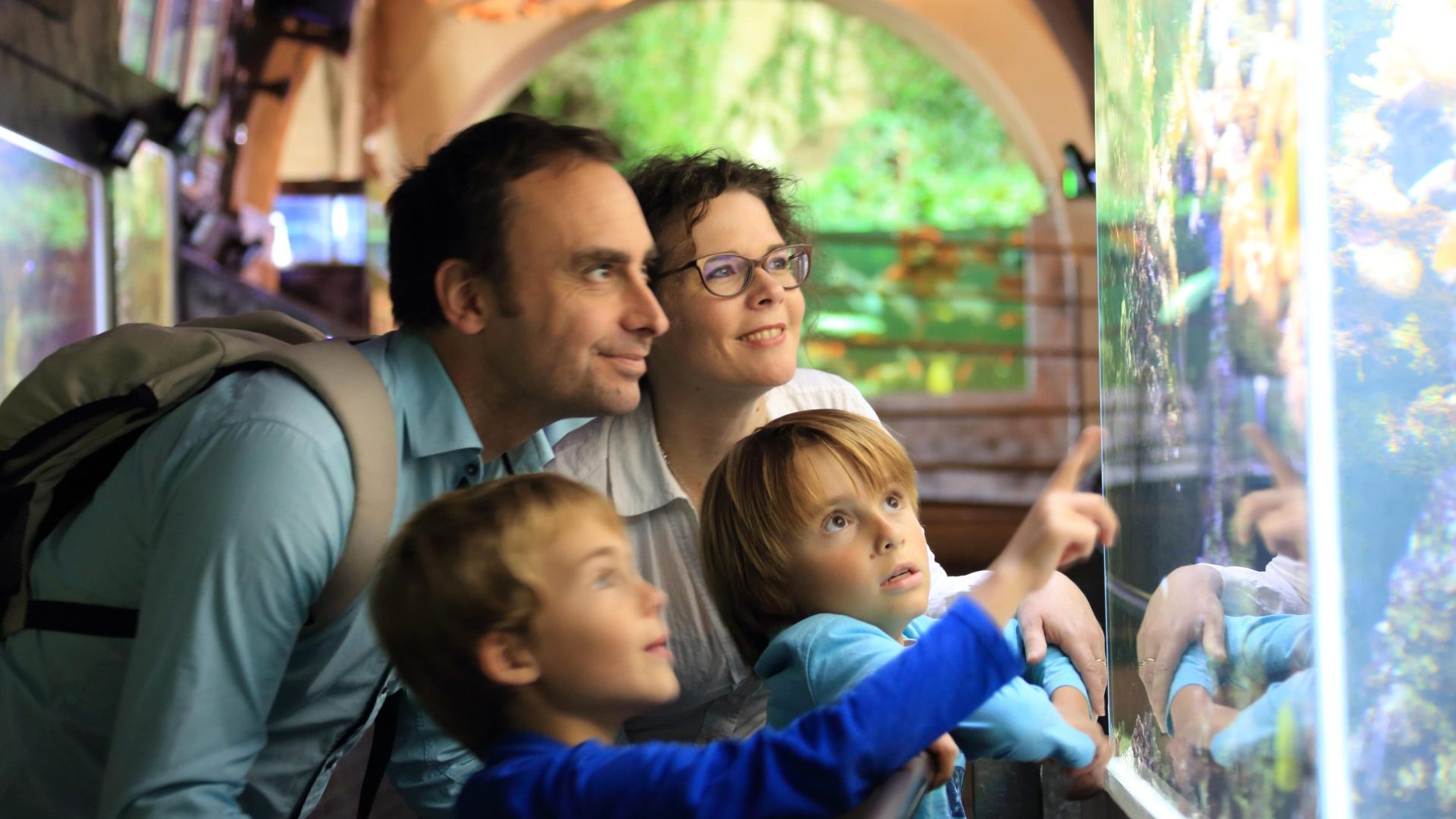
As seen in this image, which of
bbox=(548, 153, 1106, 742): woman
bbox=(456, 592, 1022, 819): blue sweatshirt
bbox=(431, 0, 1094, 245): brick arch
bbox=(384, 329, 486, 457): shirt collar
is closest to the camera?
bbox=(456, 592, 1022, 819): blue sweatshirt

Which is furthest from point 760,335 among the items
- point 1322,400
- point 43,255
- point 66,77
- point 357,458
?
point 66,77

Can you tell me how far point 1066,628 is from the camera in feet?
4.97

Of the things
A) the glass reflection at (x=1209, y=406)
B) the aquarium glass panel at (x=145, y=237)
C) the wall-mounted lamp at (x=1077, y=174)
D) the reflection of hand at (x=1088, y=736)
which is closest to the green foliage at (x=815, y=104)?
the wall-mounted lamp at (x=1077, y=174)

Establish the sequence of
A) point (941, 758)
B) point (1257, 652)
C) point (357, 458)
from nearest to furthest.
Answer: point (1257, 652)
point (941, 758)
point (357, 458)

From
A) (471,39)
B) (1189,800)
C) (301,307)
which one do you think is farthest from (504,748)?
(471,39)

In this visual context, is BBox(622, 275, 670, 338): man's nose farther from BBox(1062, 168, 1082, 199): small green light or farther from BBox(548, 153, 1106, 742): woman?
BBox(1062, 168, 1082, 199): small green light

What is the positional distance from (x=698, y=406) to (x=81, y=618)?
79cm

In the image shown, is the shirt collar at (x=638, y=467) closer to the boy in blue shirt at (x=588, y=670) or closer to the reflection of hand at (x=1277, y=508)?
the boy in blue shirt at (x=588, y=670)

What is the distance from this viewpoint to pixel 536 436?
180 cm

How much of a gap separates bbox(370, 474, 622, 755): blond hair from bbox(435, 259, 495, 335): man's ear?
511 millimetres

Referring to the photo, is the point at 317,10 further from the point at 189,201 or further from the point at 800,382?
the point at 800,382

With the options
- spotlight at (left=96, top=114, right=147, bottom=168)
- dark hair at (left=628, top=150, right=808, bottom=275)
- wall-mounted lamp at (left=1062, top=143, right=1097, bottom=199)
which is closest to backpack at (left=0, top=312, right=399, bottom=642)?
dark hair at (left=628, top=150, right=808, bottom=275)

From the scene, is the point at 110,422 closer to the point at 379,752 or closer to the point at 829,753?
the point at 379,752

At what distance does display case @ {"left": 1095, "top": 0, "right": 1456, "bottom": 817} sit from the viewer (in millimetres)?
767
